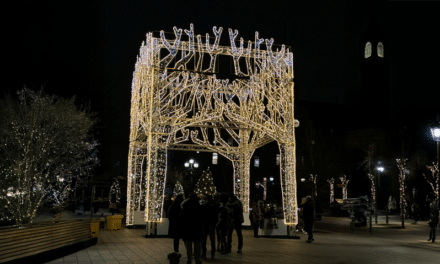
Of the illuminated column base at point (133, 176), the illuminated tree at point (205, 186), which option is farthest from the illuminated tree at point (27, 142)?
the illuminated tree at point (205, 186)

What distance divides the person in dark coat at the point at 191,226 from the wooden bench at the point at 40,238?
10.8 feet

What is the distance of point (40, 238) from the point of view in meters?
10.5

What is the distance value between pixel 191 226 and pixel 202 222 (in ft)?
6.30

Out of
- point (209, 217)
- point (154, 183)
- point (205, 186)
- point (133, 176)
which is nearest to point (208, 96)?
point (154, 183)

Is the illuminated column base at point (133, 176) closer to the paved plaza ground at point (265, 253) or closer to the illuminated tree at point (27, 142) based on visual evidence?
the illuminated tree at point (27, 142)

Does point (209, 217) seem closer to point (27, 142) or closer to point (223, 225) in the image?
point (223, 225)

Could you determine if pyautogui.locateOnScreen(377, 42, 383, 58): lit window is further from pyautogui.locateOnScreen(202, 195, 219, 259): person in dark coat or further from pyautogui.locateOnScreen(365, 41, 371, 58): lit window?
pyautogui.locateOnScreen(202, 195, 219, 259): person in dark coat

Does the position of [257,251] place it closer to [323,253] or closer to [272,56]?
[323,253]

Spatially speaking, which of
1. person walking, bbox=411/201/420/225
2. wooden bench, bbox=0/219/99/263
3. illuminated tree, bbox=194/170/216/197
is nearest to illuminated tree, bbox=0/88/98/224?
wooden bench, bbox=0/219/99/263

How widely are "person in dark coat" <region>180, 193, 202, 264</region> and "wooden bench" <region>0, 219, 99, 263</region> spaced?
329 centimetres

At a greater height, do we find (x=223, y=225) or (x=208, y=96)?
(x=208, y=96)

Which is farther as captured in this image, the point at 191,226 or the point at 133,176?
the point at 133,176

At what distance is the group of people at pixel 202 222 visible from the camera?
10.0m

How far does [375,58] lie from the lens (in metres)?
71.8
